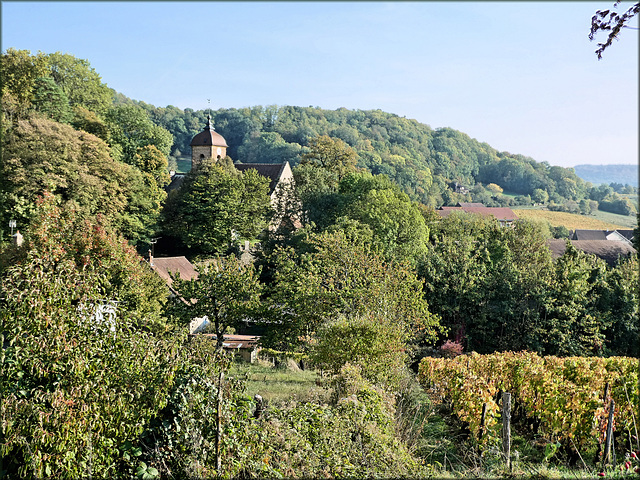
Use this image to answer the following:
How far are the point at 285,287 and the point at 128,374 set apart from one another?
1288 centimetres

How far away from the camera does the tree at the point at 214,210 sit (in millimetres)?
34938

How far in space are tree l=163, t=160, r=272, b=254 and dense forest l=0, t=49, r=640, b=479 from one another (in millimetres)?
168

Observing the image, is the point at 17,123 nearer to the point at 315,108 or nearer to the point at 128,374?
the point at 128,374

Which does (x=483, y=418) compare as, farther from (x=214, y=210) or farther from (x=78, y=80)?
(x=78, y=80)

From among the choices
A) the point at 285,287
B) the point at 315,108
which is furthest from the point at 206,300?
the point at 315,108

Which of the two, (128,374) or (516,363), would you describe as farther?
(516,363)

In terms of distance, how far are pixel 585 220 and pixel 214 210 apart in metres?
76.2

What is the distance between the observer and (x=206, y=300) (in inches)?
712

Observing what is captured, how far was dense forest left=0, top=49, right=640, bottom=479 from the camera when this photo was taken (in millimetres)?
5355

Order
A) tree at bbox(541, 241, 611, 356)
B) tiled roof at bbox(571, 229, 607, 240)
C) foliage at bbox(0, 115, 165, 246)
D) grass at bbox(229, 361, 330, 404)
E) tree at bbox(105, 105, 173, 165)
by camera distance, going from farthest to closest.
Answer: tiled roof at bbox(571, 229, 607, 240) → tree at bbox(105, 105, 173, 165) → foliage at bbox(0, 115, 165, 246) → tree at bbox(541, 241, 611, 356) → grass at bbox(229, 361, 330, 404)

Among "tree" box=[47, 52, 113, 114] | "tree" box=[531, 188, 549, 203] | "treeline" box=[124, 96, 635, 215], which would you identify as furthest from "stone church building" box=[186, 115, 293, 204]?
"tree" box=[531, 188, 549, 203]

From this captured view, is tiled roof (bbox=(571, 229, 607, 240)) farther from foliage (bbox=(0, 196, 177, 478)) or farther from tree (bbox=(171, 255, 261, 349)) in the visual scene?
foliage (bbox=(0, 196, 177, 478))

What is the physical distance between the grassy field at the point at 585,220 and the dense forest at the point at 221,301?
155ft

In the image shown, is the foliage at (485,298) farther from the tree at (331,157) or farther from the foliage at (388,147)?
the foliage at (388,147)
